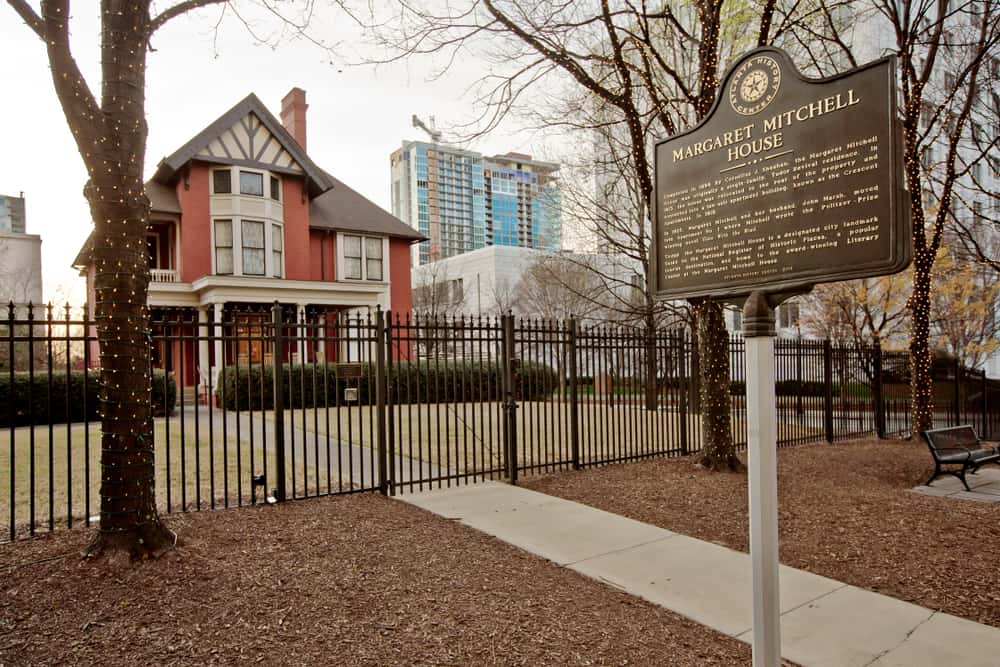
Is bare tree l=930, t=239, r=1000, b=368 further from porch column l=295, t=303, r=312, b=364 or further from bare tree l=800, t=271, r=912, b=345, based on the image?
porch column l=295, t=303, r=312, b=364

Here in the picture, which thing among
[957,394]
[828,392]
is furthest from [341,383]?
[957,394]

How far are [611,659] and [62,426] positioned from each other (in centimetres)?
1546

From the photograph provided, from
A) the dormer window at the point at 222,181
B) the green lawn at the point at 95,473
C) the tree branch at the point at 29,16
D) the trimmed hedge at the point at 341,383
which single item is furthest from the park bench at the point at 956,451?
the dormer window at the point at 222,181

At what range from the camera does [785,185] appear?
329 centimetres

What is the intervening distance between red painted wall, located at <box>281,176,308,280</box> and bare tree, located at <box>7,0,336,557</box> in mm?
20793

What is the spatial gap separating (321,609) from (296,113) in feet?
95.8

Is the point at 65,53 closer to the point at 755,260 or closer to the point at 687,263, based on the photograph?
the point at 687,263

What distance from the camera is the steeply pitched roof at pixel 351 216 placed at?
88.8 feet

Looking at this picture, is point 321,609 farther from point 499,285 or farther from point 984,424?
point 499,285

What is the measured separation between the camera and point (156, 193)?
23.7 meters

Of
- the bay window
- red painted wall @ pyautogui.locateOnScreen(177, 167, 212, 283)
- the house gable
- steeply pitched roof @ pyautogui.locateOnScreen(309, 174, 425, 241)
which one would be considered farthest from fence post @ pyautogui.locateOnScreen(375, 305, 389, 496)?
the bay window

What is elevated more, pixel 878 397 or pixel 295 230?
pixel 295 230

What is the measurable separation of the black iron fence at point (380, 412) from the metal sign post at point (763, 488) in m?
3.74

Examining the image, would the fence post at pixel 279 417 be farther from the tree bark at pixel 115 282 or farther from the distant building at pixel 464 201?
the distant building at pixel 464 201
